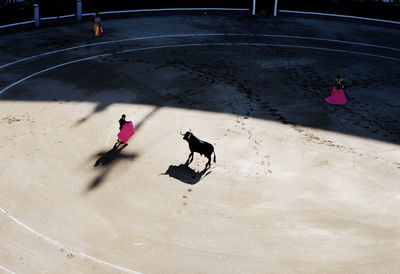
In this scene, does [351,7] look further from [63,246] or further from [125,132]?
[63,246]

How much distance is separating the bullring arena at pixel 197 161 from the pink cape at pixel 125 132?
12.7 inches

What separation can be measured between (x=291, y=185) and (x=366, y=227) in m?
2.49

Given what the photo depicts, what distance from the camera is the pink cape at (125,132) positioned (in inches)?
606

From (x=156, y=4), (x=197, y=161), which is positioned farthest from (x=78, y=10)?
(x=197, y=161)

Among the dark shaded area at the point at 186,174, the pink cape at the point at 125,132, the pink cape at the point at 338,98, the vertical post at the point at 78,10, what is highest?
the vertical post at the point at 78,10

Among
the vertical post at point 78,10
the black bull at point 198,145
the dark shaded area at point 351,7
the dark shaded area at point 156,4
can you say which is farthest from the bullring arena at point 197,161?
the dark shaded area at point 351,7

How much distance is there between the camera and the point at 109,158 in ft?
47.9

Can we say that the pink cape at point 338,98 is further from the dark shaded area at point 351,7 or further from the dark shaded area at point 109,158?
the dark shaded area at point 351,7

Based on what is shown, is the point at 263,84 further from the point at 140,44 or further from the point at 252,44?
the point at 140,44

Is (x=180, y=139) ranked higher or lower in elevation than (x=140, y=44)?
lower

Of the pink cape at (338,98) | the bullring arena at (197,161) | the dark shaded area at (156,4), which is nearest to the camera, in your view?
the bullring arena at (197,161)

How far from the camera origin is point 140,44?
26891 millimetres

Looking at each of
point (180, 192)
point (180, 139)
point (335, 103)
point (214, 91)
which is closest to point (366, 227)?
point (180, 192)

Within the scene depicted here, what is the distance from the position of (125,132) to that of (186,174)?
286 cm
